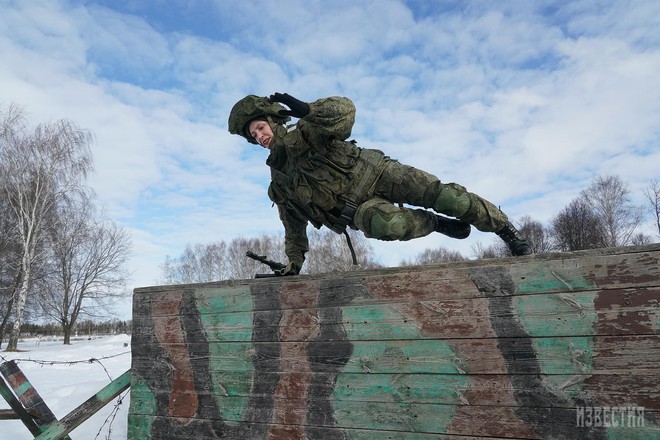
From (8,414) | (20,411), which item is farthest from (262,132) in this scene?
(8,414)

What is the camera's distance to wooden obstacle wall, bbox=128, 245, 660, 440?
1878mm

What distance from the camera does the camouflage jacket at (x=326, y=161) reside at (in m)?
2.83

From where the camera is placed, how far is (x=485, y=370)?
6.82 ft

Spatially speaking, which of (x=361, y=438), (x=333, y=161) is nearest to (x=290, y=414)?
(x=361, y=438)

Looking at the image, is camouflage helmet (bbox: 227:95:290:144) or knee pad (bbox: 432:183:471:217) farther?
camouflage helmet (bbox: 227:95:290:144)

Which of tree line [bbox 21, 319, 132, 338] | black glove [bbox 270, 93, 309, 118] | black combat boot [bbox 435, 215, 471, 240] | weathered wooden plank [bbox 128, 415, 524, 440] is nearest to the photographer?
weathered wooden plank [bbox 128, 415, 524, 440]

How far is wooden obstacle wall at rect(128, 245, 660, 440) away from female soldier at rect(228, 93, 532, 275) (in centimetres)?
64

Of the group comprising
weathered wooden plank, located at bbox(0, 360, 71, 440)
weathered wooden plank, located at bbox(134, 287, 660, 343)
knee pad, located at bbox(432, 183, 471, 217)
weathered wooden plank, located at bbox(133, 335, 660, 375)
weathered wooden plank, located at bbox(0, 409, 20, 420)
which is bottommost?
weathered wooden plank, located at bbox(0, 409, 20, 420)

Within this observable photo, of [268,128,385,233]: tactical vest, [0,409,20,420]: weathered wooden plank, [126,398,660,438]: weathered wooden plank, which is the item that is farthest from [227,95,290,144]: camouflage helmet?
[0,409,20,420]: weathered wooden plank

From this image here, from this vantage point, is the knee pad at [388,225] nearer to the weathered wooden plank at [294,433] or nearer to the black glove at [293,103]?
the black glove at [293,103]

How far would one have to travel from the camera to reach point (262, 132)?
3.34m

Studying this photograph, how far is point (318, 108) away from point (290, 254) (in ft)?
4.26

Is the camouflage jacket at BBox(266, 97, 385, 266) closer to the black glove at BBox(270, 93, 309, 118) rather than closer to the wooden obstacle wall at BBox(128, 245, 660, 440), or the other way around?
the black glove at BBox(270, 93, 309, 118)

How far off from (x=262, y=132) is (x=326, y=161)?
0.59 m
